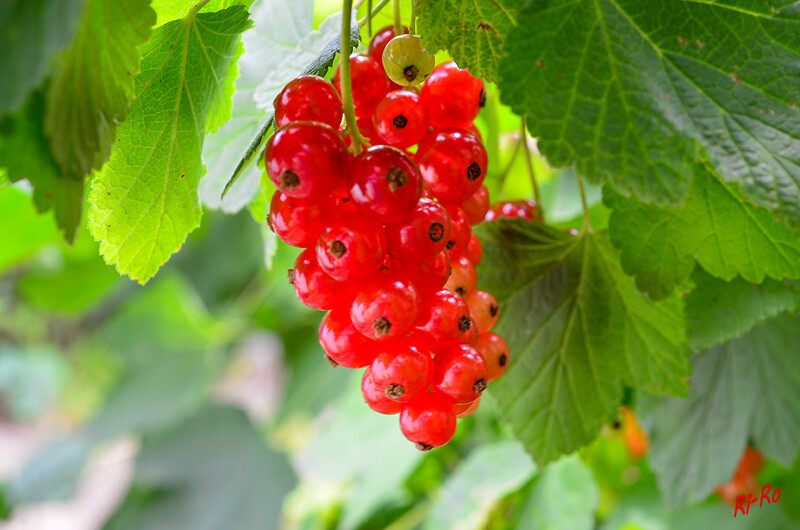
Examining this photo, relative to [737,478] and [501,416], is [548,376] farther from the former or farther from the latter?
[737,478]

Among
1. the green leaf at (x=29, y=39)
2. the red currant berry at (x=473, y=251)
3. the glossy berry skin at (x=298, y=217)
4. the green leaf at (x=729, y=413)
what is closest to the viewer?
the green leaf at (x=29, y=39)

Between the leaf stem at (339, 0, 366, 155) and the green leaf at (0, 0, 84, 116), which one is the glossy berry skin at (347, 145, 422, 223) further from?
the green leaf at (0, 0, 84, 116)

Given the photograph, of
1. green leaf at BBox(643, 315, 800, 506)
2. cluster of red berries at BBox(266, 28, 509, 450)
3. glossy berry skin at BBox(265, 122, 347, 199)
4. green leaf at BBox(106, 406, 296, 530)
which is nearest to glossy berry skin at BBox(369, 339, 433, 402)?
cluster of red berries at BBox(266, 28, 509, 450)

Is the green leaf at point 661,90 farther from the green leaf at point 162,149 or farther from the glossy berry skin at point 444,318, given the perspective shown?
the green leaf at point 162,149

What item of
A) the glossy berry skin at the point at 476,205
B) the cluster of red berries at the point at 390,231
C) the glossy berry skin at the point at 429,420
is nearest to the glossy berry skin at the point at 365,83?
the cluster of red berries at the point at 390,231

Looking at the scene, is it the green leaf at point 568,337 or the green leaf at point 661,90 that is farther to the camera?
the green leaf at point 568,337

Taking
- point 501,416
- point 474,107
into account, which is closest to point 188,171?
point 474,107

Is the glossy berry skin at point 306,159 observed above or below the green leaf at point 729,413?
above
